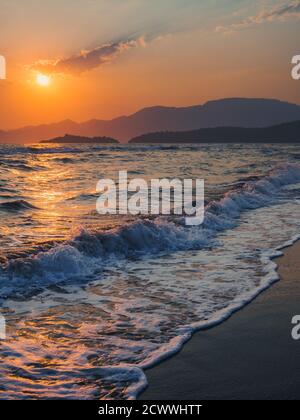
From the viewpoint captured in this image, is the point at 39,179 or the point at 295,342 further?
the point at 39,179

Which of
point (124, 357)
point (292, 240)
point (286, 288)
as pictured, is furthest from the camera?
point (292, 240)

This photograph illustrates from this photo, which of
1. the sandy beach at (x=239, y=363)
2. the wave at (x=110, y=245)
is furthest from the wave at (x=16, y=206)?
the sandy beach at (x=239, y=363)

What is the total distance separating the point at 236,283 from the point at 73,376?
3861mm

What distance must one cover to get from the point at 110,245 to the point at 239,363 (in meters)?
5.89

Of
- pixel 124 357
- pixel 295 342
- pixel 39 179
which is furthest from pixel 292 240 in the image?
pixel 39 179

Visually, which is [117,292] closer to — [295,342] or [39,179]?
[295,342]

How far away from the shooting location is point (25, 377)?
4551 mm

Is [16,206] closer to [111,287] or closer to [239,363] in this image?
[111,287]

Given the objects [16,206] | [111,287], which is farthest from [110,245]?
[16,206]

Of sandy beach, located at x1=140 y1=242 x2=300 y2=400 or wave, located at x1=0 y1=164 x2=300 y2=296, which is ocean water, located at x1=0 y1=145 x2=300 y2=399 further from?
sandy beach, located at x1=140 y1=242 x2=300 y2=400

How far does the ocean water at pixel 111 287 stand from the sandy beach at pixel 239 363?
0.71 feet

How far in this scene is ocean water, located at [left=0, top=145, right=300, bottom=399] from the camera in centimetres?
473

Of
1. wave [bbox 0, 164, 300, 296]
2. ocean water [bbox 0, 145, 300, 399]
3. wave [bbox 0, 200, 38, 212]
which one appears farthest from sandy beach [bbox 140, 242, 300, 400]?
wave [bbox 0, 200, 38, 212]

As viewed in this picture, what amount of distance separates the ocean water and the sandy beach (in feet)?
0.71
